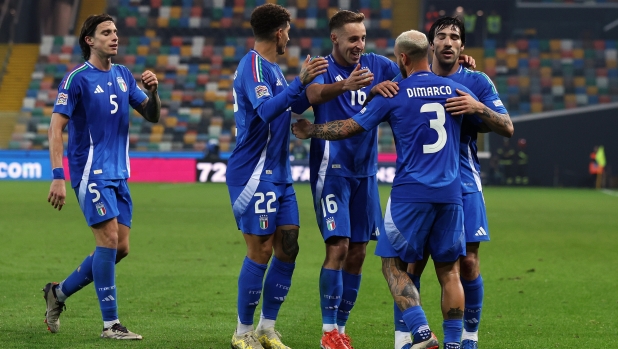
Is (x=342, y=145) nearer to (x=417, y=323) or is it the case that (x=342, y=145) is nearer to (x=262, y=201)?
(x=262, y=201)

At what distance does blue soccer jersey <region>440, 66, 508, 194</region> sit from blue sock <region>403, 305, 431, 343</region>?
924 mm

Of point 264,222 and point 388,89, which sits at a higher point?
point 388,89

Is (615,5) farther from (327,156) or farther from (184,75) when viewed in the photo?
(327,156)

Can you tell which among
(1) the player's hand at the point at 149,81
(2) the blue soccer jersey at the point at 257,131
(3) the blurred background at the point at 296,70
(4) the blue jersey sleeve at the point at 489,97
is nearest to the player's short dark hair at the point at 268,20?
(2) the blue soccer jersey at the point at 257,131

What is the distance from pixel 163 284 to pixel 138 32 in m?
29.6

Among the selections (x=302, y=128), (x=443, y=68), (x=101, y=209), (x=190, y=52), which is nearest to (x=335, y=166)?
(x=302, y=128)

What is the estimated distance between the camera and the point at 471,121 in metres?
5.18

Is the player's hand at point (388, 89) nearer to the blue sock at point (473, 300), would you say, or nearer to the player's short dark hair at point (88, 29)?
the blue sock at point (473, 300)

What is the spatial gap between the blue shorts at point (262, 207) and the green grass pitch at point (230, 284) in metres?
0.84

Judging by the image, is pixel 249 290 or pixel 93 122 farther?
pixel 93 122

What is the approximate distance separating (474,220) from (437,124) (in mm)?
801

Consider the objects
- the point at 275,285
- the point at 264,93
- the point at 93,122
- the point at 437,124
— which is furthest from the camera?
the point at 93,122

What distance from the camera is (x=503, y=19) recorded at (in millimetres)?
35406

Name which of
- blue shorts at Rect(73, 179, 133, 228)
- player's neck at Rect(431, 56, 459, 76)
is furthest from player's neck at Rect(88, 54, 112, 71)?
player's neck at Rect(431, 56, 459, 76)
